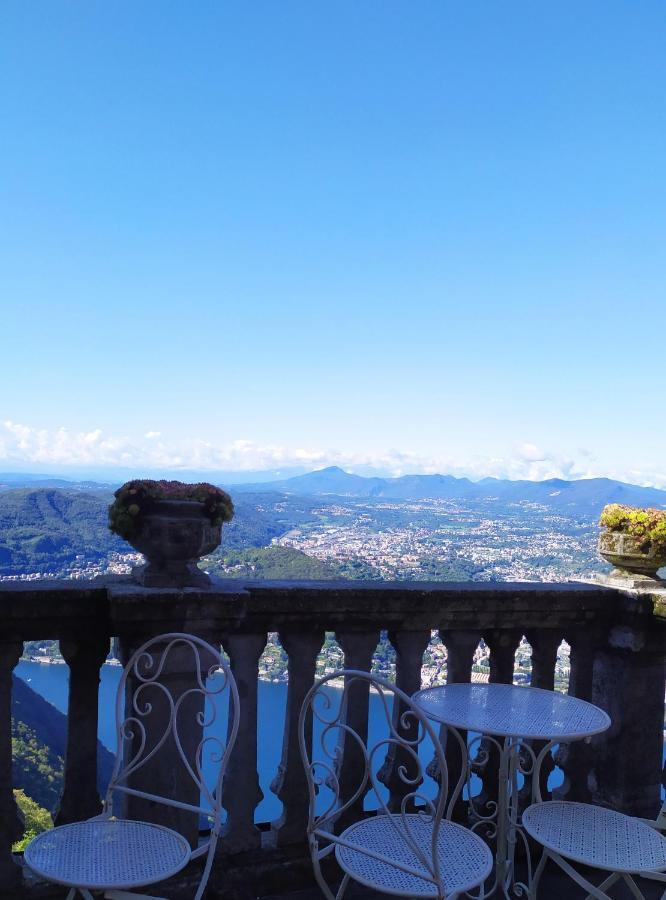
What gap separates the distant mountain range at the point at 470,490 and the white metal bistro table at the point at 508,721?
5707 millimetres

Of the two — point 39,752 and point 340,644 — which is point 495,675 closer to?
point 340,644

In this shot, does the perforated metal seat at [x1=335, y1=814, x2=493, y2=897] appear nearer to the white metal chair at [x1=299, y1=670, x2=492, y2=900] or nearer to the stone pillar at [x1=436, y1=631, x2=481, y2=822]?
the white metal chair at [x1=299, y1=670, x2=492, y2=900]

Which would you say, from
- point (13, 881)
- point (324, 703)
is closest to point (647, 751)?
point (324, 703)

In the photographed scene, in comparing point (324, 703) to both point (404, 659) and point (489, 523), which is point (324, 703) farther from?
point (489, 523)

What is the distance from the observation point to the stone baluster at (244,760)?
3205 millimetres

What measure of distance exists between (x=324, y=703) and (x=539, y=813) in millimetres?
980

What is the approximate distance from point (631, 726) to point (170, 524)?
285 cm

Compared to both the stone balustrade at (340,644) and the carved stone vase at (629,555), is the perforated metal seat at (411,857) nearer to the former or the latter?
the stone balustrade at (340,644)

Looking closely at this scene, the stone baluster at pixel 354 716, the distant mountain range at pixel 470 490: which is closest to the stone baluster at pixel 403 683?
the stone baluster at pixel 354 716

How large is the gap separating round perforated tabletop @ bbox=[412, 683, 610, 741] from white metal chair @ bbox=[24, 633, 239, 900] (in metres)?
0.88

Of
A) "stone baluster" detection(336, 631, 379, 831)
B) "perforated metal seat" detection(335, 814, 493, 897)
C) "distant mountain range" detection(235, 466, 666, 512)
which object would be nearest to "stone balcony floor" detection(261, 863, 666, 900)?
"stone baluster" detection(336, 631, 379, 831)

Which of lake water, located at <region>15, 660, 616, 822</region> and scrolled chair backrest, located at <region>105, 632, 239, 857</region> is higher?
scrolled chair backrest, located at <region>105, 632, 239, 857</region>

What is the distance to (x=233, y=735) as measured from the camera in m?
2.56

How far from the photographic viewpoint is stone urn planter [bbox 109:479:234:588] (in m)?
2.87
